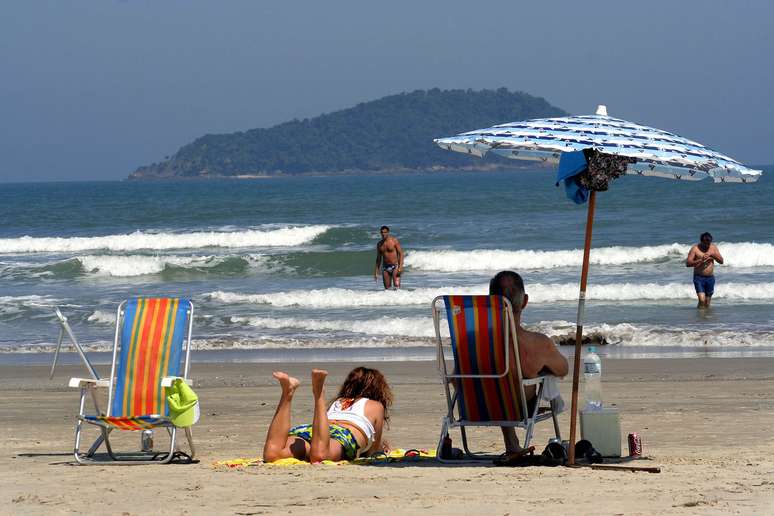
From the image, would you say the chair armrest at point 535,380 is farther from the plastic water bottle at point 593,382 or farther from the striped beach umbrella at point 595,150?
the plastic water bottle at point 593,382

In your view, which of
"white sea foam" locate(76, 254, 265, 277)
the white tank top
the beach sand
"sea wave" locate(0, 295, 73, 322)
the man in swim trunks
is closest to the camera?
the beach sand

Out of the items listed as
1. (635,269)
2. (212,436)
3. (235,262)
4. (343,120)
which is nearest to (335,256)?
(235,262)

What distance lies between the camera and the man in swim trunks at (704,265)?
1580cm

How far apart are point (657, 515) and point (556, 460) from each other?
128cm

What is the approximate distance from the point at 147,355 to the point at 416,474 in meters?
1.80

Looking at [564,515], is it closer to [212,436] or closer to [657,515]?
[657,515]

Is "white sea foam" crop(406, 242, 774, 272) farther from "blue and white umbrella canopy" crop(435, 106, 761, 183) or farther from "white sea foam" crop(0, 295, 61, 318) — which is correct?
"blue and white umbrella canopy" crop(435, 106, 761, 183)

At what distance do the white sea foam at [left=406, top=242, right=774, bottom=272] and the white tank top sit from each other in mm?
18215

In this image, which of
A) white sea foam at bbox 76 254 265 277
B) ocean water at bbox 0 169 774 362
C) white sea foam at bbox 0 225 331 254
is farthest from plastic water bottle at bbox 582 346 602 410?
white sea foam at bbox 0 225 331 254

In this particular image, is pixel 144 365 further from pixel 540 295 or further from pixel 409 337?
pixel 540 295

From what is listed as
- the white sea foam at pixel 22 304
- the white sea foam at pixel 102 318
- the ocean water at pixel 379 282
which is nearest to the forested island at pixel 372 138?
the ocean water at pixel 379 282

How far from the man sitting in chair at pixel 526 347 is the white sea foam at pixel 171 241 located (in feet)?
86.7

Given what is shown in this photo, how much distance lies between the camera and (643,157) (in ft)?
16.7

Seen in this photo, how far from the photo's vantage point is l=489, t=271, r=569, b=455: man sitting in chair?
566 centimetres
